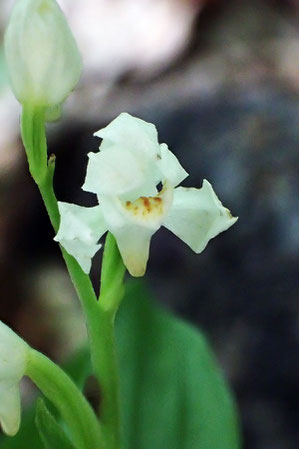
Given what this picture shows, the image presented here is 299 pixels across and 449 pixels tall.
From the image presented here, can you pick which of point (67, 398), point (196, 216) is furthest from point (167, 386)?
point (196, 216)

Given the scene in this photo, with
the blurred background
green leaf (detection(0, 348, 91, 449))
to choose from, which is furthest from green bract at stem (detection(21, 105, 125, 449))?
the blurred background

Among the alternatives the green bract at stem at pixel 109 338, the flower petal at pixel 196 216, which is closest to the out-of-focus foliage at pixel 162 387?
the green bract at stem at pixel 109 338

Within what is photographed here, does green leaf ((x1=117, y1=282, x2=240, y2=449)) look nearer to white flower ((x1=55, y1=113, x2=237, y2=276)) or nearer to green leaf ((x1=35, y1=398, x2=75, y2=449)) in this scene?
green leaf ((x1=35, y1=398, x2=75, y2=449))

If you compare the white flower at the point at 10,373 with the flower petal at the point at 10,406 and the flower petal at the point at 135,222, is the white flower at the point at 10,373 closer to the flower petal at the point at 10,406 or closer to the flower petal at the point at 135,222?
the flower petal at the point at 10,406

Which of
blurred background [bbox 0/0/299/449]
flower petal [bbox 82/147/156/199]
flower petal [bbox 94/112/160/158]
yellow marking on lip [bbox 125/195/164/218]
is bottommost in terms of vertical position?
blurred background [bbox 0/0/299/449]

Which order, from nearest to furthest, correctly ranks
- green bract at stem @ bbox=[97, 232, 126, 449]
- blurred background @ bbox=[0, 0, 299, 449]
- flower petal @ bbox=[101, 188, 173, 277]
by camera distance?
flower petal @ bbox=[101, 188, 173, 277], green bract at stem @ bbox=[97, 232, 126, 449], blurred background @ bbox=[0, 0, 299, 449]

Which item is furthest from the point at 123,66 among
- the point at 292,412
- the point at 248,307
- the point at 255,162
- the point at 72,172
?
the point at 292,412

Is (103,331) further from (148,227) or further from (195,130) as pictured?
(195,130)
